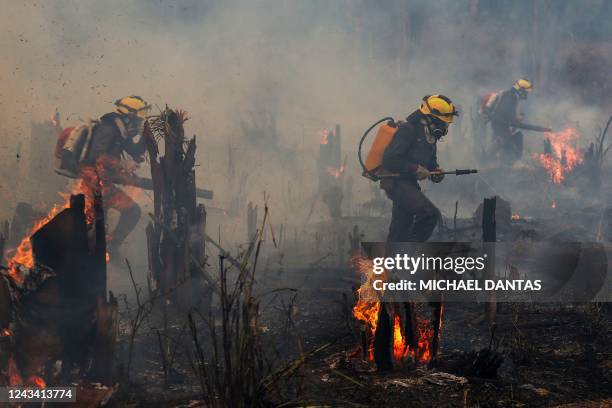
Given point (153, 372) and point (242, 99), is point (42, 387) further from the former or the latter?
point (242, 99)

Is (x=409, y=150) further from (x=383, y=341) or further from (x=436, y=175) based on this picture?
(x=383, y=341)

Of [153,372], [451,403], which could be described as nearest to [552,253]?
[451,403]

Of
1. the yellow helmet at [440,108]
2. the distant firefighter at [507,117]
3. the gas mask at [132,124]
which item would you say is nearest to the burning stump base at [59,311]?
the gas mask at [132,124]

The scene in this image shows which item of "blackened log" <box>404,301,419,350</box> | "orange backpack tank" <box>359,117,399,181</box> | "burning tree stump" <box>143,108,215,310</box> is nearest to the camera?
"blackened log" <box>404,301,419,350</box>

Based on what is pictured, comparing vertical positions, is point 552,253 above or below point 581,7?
below

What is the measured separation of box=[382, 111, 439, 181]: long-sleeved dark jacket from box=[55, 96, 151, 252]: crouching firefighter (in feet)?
11.8

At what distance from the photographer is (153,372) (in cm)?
471

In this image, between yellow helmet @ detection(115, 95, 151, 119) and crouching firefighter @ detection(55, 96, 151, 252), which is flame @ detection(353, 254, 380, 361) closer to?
crouching firefighter @ detection(55, 96, 151, 252)

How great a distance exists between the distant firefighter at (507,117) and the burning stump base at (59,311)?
12.2m

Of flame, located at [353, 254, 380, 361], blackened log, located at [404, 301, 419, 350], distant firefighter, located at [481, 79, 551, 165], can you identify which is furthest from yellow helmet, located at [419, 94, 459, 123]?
distant firefighter, located at [481, 79, 551, 165]

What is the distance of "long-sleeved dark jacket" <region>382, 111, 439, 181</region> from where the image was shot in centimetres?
748

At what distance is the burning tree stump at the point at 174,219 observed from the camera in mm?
6246

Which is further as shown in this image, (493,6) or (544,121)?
(493,6)

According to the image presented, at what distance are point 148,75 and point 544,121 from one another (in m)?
13.1
